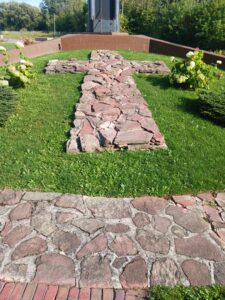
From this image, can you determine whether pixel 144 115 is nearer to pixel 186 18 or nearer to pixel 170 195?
pixel 170 195

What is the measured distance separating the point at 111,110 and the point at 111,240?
3089mm

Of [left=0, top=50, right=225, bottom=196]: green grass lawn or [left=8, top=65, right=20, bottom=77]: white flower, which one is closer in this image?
[left=0, top=50, right=225, bottom=196]: green grass lawn

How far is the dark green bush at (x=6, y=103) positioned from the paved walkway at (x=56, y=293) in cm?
325

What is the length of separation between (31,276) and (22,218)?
0.77 metres

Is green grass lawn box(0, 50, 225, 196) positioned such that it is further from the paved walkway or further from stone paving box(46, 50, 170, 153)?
the paved walkway

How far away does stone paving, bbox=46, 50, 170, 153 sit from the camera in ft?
15.0

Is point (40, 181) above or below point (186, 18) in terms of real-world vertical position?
below

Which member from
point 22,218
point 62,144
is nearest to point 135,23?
point 62,144

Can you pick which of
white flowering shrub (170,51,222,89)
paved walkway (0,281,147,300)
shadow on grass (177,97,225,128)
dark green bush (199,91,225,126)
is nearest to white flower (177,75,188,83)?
white flowering shrub (170,51,222,89)

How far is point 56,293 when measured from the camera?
2.46 meters

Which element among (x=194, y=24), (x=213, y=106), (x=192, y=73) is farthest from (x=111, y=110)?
(x=194, y=24)

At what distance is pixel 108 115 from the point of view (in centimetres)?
546

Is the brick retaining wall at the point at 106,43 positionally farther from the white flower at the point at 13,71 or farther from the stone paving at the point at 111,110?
the white flower at the point at 13,71

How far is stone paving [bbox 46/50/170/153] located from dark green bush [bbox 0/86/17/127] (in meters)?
1.15
